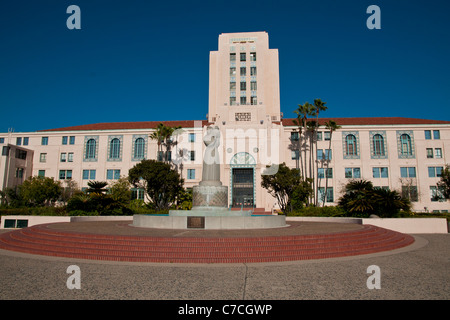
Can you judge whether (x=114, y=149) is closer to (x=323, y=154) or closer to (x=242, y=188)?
(x=242, y=188)

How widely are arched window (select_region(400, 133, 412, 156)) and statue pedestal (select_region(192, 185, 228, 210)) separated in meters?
38.3

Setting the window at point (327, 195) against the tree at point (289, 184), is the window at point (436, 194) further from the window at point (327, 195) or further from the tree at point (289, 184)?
the tree at point (289, 184)

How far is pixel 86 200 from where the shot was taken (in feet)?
89.5

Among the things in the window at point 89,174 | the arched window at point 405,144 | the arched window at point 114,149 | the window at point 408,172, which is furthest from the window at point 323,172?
the window at point 89,174

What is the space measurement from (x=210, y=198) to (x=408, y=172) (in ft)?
126

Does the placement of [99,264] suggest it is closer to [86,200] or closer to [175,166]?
[86,200]

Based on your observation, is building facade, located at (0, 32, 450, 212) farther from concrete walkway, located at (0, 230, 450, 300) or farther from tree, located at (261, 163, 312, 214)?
concrete walkway, located at (0, 230, 450, 300)

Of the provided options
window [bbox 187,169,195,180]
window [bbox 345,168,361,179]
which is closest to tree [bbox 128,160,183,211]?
window [bbox 187,169,195,180]

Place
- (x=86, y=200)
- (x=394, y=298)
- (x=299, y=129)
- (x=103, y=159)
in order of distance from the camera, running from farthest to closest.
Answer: (x=103, y=159)
(x=299, y=129)
(x=86, y=200)
(x=394, y=298)

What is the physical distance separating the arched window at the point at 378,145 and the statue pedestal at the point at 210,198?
35805 mm

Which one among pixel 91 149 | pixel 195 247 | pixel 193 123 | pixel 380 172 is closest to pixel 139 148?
pixel 91 149

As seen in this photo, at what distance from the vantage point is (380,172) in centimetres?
4456

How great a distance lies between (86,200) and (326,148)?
1343 inches
